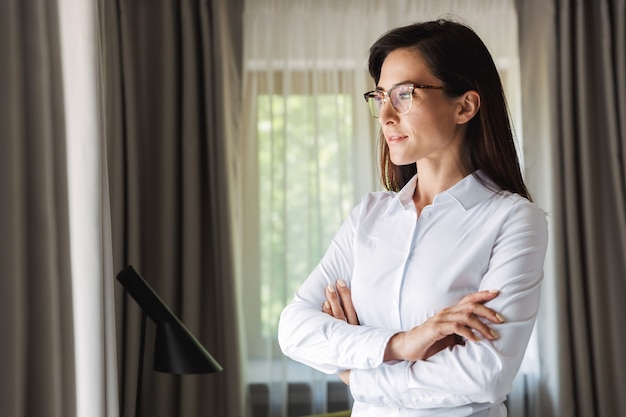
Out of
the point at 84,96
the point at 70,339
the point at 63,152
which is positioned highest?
the point at 84,96

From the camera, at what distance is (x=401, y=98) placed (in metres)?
1.57

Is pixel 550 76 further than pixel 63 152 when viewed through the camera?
Yes

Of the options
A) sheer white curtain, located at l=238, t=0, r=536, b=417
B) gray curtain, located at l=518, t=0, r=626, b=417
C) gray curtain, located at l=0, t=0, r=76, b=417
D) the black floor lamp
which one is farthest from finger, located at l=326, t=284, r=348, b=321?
gray curtain, located at l=518, t=0, r=626, b=417

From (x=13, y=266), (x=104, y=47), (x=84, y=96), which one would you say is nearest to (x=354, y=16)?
(x=104, y=47)

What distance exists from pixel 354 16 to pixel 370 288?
2.27 metres

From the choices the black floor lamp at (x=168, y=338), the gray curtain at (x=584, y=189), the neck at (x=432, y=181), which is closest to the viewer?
the neck at (x=432, y=181)

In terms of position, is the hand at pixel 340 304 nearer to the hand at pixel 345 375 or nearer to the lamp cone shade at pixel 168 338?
the hand at pixel 345 375

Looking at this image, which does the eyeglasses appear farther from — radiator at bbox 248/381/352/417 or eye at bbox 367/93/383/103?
radiator at bbox 248/381/352/417

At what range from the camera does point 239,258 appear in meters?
3.49

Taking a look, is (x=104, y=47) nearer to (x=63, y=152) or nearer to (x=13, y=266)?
(x=63, y=152)

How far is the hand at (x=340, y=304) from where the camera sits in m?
1.68

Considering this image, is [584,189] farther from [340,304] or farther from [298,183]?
[340,304]

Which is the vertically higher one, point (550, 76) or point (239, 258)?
point (550, 76)

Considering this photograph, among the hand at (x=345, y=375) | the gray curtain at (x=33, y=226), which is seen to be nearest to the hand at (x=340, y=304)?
→ the hand at (x=345, y=375)
